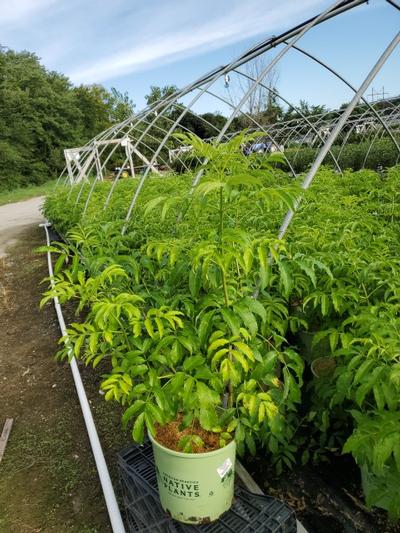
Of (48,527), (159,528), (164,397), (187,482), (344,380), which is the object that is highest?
(164,397)

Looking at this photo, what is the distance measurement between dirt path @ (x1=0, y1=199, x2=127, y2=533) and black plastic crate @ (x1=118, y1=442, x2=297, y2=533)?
399mm

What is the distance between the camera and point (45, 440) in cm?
299

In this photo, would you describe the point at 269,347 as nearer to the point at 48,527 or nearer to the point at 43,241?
the point at 48,527

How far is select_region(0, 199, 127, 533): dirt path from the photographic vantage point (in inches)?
92.7

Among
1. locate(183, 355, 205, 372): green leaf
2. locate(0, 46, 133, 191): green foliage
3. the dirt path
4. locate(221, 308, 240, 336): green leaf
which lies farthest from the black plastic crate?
locate(0, 46, 133, 191): green foliage

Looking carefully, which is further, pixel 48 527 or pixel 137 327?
pixel 48 527

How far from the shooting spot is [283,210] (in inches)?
124

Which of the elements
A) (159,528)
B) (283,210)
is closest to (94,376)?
→ (159,528)

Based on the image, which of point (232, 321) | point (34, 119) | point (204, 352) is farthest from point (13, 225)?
point (34, 119)

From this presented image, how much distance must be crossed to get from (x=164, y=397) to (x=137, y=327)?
301 mm

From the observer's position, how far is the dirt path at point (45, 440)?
7.73 feet

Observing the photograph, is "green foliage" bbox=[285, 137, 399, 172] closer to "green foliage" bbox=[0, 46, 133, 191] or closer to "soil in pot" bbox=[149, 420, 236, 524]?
"soil in pot" bbox=[149, 420, 236, 524]

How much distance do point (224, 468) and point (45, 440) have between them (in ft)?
6.15

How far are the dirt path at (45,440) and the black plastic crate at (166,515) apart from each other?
1.31 feet
